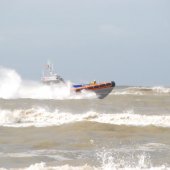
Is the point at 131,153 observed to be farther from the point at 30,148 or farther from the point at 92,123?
the point at 92,123

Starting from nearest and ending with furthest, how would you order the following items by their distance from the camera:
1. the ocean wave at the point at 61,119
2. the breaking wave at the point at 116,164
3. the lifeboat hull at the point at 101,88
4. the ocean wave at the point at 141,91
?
1. the breaking wave at the point at 116,164
2. the ocean wave at the point at 61,119
3. the lifeboat hull at the point at 101,88
4. the ocean wave at the point at 141,91

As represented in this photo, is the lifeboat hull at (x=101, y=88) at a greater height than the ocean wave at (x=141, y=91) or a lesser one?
lesser

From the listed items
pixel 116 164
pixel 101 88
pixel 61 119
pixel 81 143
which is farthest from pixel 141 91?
pixel 116 164

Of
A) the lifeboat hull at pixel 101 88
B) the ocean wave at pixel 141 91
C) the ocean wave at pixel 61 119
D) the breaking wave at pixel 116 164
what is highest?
the ocean wave at pixel 141 91

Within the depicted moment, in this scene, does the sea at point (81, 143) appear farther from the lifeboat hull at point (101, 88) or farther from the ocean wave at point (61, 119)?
the lifeboat hull at point (101, 88)

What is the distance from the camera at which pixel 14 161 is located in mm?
11297

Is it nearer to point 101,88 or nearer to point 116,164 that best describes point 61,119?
point 116,164

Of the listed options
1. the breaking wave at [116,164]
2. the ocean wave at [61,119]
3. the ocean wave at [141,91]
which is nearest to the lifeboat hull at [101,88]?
the ocean wave at [61,119]

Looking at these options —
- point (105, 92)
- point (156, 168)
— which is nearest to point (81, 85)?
point (105, 92)

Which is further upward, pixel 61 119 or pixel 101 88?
pixel 101 88

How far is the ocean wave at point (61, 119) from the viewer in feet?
68.3

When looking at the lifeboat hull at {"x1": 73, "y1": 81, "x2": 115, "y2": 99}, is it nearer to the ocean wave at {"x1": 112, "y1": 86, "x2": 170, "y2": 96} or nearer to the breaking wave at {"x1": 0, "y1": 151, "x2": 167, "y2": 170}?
the ocean wave at {"x1": 112, "y1": 86, "x2": 170, "y2": 96}

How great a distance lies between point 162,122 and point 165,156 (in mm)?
9271

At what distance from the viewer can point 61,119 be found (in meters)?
22.9
